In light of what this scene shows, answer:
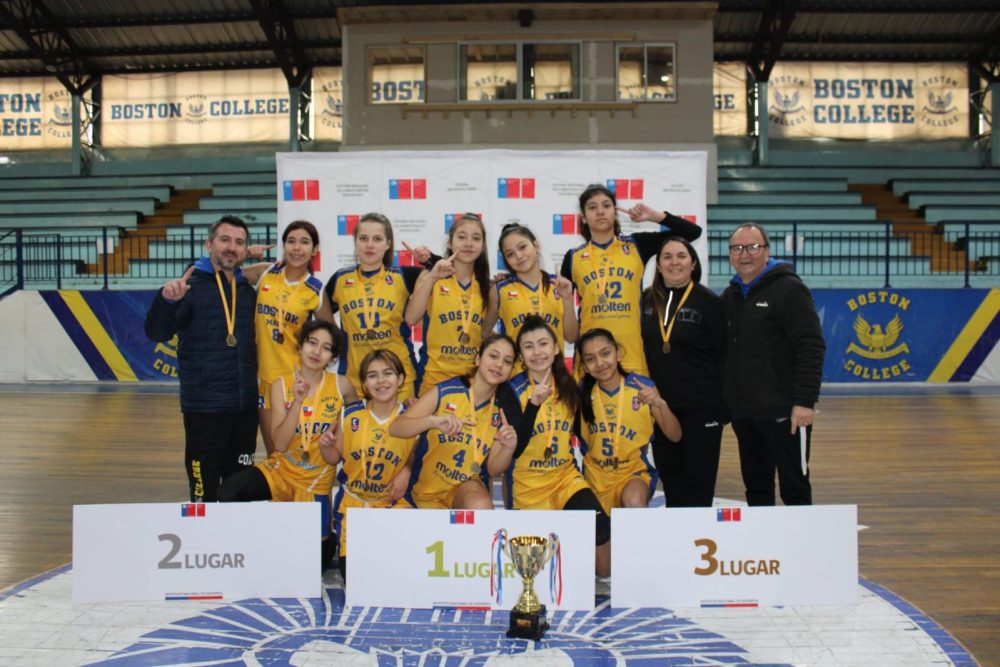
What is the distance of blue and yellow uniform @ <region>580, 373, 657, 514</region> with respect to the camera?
12.2ft

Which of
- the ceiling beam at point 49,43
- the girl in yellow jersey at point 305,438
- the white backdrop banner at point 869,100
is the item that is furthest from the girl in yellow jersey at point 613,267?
the ceiling beam at point 49,43

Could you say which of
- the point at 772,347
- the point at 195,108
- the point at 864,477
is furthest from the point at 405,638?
the point at 195,108

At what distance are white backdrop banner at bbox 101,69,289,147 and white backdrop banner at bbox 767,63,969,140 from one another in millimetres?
11299

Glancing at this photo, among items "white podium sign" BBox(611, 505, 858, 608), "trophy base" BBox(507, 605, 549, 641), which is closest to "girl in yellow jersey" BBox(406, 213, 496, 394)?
"white podium sign" BBox(611, 505, 858, 608)

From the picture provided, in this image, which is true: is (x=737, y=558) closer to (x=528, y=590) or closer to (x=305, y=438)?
(x=528, y=590)

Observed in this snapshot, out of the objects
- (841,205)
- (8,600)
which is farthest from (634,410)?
(841,205)

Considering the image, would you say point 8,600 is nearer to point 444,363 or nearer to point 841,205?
point 444,363

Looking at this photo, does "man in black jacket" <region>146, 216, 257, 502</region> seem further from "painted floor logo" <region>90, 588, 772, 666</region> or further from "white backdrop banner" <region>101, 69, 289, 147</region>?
"white backdrop banner" <region>101, 69, 289, 147</region>

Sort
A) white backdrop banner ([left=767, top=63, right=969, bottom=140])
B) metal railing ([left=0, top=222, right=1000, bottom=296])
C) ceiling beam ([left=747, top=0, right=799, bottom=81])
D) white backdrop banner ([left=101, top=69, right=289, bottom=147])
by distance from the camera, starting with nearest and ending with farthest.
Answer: metal railing ([left=0, top=222, right=1000, bottom=296]), ceiling beam ([left=747, top=0, right=799, bottom=81]), white backdrop banner ([left=767, top=63, right=969, bottom=140]), white backdrop banner ([left=101, top=69, right=289, bottom=147])

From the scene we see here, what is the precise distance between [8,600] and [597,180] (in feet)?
16.2

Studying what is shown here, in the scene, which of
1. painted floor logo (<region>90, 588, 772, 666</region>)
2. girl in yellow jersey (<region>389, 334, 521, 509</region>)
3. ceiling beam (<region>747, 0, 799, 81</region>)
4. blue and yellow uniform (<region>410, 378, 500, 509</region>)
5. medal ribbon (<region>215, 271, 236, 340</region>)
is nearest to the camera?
painted floor logo (<region>90, 588, 772, 666</region>)

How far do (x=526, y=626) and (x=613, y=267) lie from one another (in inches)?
72.6

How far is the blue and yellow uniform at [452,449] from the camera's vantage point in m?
3.62

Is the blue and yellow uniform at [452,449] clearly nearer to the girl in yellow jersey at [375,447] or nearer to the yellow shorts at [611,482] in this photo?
the girl in yellow jersey at [375,447]
